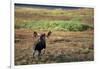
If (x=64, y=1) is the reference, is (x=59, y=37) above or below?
below

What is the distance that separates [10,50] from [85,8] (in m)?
1.03

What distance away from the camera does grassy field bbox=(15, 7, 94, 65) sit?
2096 mm

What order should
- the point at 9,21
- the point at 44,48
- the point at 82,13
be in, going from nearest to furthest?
the point at 9,21 < the point at 44,48 < the point at 82,13

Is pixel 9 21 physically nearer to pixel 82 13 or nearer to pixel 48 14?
pixel 48 14

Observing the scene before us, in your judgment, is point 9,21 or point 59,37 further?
point 59,37

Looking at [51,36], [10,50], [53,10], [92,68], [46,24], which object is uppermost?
[53,10]

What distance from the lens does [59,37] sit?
88.4 inches

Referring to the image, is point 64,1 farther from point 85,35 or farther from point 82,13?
→ point 85,35

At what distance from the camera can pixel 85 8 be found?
93.0 inches

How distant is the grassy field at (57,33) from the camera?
2.10 metres

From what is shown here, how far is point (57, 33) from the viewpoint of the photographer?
2238 mm

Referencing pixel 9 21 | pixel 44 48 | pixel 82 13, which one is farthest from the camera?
pixel 82 13

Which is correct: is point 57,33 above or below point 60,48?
above
